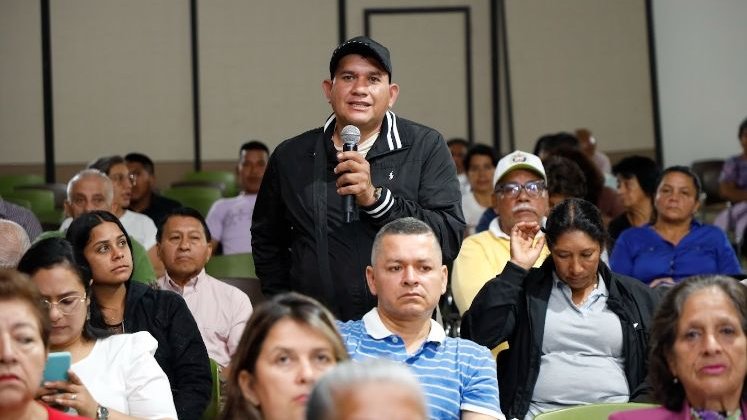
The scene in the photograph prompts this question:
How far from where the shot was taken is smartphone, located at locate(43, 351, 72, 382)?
2.78 metres

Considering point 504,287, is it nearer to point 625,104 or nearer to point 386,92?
point 386,92

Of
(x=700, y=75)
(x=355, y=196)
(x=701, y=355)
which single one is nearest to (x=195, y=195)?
(x=700, y=75)

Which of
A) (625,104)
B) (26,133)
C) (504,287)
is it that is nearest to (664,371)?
(504,287)

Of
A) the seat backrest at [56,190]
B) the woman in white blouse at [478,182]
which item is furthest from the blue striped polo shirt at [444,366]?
the seat backrest at [56,190]

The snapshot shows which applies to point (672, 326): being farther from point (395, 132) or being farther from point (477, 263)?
point (477, 263)

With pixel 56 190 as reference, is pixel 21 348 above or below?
below

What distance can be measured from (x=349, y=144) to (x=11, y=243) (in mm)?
1449

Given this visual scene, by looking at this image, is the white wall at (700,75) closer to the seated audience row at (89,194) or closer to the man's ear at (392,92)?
the seated audience row at (89,194)

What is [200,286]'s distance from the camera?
4.64m

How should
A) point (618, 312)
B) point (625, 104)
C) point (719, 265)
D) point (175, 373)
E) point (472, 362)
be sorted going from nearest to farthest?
point (472, 362), point (175, 373), point (618, 312), point (719, 265), point (625, 104)

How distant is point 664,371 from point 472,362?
0.54 metres

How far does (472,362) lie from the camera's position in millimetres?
3066

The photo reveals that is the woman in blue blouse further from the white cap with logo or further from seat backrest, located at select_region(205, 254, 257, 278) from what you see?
seat backrest, located at select_region(205, 254, 257, 278)

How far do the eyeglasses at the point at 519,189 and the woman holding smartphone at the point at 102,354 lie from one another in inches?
71.3
